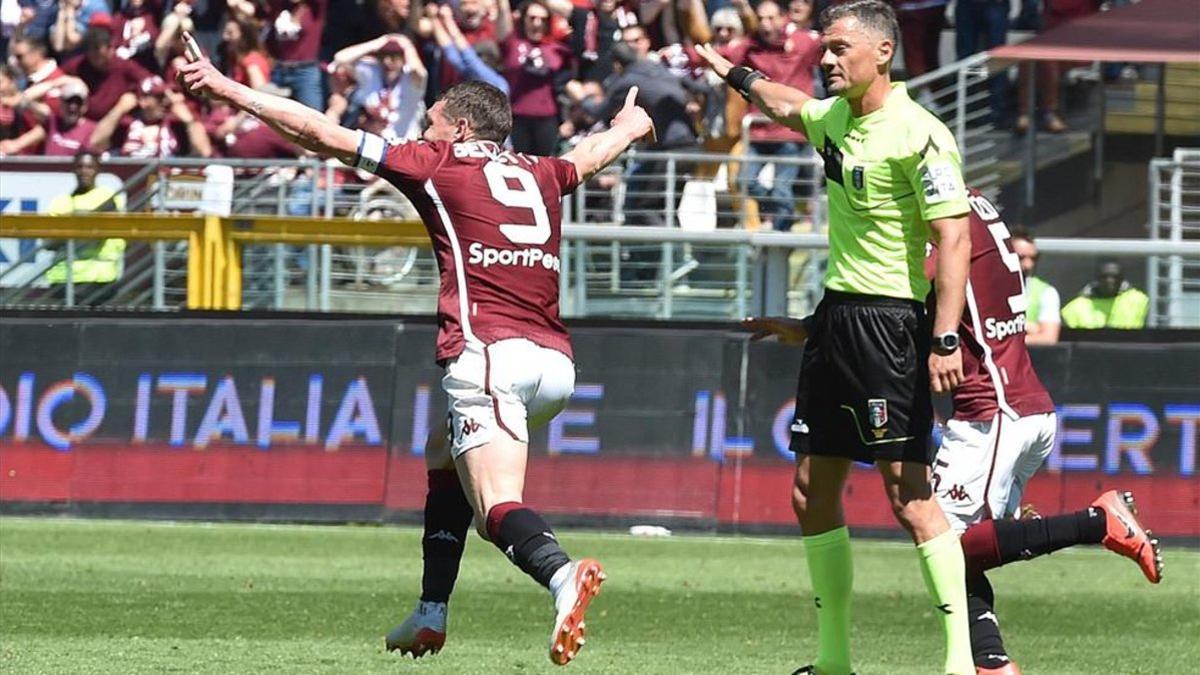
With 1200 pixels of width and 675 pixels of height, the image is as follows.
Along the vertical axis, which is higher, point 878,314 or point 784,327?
point 878,314

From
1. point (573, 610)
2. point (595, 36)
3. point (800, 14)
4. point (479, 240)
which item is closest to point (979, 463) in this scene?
point (479, 240)

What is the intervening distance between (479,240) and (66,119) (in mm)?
13999

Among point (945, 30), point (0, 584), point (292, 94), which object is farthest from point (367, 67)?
point (0, 584)

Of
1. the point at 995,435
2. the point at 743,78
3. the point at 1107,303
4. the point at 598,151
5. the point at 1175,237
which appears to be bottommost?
the point at 1107,303

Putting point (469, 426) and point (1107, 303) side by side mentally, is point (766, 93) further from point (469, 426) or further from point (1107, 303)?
point (1107, 303)

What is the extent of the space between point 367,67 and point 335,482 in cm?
522

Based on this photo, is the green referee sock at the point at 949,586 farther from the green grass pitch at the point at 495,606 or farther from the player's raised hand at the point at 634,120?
the player's raised hand at the point at 634,120

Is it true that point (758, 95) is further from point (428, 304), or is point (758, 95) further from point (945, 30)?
point (945, 30)

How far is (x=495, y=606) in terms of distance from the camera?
37.8ft

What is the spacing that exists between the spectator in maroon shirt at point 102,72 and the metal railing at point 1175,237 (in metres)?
9.30

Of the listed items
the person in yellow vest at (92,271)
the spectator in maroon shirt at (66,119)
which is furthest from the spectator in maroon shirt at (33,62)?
the person in yellow vest at (92,271)

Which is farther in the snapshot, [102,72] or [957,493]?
[102,72]

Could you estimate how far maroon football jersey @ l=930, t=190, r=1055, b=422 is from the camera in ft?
28.9

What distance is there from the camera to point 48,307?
55.6ft
